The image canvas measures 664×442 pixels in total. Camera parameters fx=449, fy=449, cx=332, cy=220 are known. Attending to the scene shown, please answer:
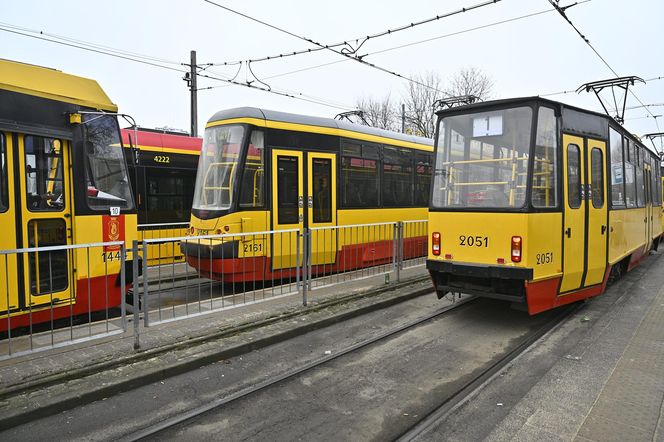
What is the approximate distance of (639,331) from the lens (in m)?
5.99

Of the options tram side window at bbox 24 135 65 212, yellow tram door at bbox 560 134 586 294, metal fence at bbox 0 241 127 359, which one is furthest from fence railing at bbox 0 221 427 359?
yellow tram door at bbox 560 134 586 294

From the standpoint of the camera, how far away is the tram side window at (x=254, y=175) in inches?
326

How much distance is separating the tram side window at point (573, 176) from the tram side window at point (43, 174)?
6.78m

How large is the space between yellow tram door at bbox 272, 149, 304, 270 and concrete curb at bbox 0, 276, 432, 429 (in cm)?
175

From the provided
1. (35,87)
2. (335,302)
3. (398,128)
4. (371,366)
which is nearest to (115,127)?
(35,87)

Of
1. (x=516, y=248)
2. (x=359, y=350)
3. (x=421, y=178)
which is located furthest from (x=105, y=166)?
(x=421, y=178)

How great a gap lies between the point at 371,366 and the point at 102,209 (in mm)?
4072

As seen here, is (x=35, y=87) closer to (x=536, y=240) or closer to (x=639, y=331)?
(x=536, y=240)

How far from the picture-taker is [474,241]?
6.25 metres

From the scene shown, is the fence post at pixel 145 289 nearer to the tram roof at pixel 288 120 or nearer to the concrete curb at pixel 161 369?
the concrete curb at pixel 161 369

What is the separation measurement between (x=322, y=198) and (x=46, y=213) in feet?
16.9

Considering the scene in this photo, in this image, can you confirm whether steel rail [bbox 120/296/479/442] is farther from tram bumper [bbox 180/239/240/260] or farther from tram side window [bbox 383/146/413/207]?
tram side window [bbox 383/146/413/207]

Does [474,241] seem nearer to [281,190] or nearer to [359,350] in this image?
[359,350]

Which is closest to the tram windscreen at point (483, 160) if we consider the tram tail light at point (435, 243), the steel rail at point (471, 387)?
the tram tail light at point (435, 243)
